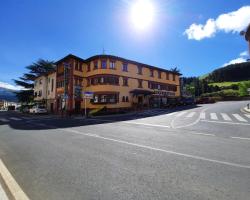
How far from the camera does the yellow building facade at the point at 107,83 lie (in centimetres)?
3422

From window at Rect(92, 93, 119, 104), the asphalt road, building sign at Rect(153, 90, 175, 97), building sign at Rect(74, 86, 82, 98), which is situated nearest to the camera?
the asphalt road

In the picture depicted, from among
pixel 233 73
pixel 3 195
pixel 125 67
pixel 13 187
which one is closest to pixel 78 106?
pixel 125 67

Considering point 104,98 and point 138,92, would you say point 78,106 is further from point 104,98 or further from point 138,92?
point 138,92

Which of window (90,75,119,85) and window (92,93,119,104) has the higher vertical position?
window (90,75,119,85)

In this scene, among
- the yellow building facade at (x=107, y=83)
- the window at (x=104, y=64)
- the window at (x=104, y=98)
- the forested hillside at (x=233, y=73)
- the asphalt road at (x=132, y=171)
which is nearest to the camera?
the asphalt road at (x=132, y=171)

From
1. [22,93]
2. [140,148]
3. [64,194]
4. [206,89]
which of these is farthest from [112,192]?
[206,89]

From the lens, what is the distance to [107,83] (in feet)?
112

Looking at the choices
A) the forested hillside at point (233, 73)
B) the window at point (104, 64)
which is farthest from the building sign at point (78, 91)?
the forested hillside at point (233, 73)

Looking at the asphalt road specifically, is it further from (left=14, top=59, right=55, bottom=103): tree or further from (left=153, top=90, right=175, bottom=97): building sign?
(left=14, top=59, right=55, bottom=103): tree

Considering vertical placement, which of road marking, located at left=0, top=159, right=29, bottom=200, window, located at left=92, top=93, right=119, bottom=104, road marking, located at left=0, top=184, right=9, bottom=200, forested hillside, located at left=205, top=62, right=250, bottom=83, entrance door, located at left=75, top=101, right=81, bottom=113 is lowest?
road marking, located at left=0, top=184, right=9, bottom=200

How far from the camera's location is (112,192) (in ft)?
13.0

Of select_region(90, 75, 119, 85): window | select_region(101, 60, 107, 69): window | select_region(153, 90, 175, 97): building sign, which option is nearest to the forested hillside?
select_region(153, 90, 175, 97): building sign

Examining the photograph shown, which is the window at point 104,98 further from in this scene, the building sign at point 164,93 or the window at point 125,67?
the building sign at point 164,93

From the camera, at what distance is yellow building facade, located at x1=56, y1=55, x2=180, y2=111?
112ft
